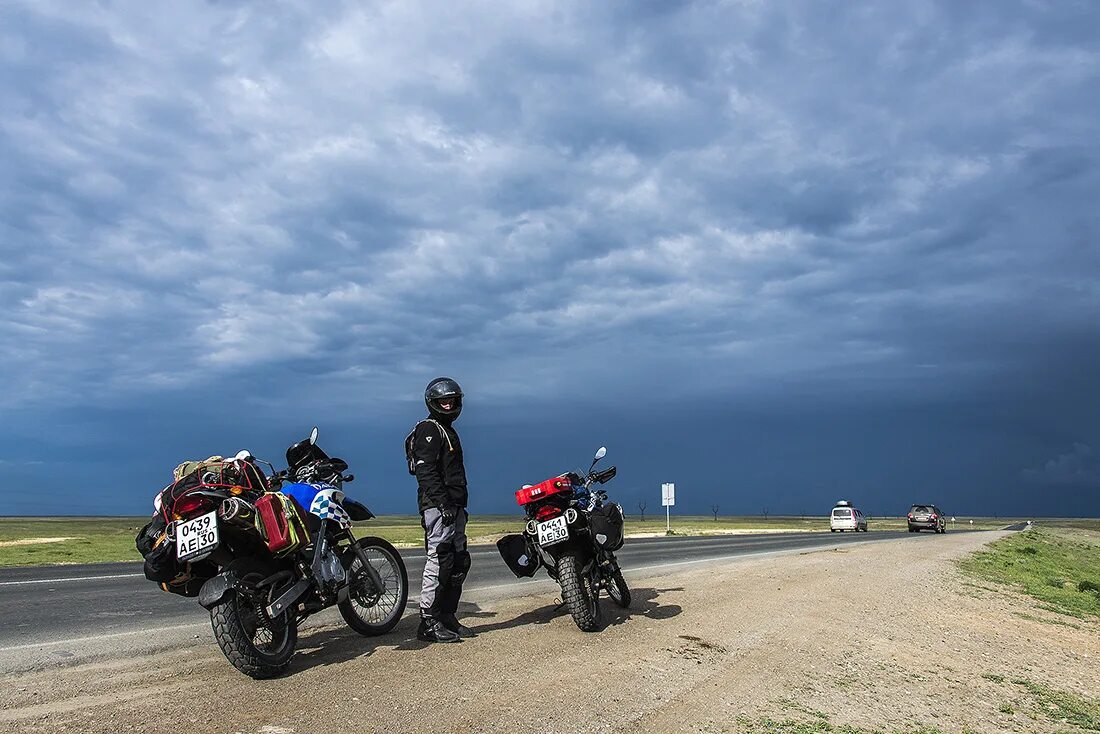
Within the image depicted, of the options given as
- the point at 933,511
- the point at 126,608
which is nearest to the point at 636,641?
the point at 126,608

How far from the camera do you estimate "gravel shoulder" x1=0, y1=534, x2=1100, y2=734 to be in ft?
16.0

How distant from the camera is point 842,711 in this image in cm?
552

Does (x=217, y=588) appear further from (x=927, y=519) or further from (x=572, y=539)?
(x=927, y=519)

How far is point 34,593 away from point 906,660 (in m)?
10.8

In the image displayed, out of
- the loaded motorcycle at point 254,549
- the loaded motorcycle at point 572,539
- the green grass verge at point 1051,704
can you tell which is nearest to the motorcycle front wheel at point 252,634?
the loaded motorcycle at point 254,549

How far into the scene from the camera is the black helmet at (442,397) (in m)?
7.25

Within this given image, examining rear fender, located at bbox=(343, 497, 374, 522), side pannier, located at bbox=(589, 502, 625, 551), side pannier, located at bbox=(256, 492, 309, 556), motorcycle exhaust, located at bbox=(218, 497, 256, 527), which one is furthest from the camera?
side pannier, located at bbox=(589, 502, 625, 551)

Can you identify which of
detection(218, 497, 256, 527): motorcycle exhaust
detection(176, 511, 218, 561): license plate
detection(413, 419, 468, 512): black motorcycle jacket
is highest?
detection(413, 419, 468, 512): black motorcycle jacket

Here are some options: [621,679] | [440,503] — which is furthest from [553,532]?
[621,679]

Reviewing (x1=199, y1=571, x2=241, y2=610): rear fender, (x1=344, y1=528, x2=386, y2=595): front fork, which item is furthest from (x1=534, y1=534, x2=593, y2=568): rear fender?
(x1=199, y1=571, x2=241, y2=610): rear fender

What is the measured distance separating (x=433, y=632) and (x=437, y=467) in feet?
4.76

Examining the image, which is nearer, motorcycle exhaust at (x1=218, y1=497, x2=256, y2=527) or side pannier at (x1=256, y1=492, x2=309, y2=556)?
motorcycle exhaust at (x1=218, y1=497, x2=256, y2=527)

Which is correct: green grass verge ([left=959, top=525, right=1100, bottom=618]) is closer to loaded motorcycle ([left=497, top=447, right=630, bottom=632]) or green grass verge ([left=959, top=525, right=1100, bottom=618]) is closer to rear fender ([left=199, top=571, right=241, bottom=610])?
loaded motorcycle ([left=497, top=447, right=630, bottom=632])

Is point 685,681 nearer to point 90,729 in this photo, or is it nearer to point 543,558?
point 543,558
